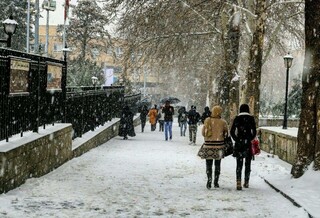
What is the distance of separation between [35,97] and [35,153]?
1430mm

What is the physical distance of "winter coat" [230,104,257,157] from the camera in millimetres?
10469

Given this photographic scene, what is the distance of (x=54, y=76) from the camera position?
1305 cm

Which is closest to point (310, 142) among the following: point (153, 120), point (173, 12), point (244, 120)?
point (244, 120)

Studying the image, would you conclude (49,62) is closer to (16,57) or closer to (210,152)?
(16,57)

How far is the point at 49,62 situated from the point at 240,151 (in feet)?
15.7

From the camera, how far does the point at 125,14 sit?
24.0 m

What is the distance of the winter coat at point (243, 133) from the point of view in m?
10.5

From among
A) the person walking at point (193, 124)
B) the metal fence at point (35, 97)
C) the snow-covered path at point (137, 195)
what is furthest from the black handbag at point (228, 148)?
the person walking at point (193, 124)

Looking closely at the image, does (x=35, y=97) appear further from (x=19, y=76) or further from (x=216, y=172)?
(x=216, y=172)

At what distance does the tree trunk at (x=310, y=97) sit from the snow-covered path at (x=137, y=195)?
1006 mm

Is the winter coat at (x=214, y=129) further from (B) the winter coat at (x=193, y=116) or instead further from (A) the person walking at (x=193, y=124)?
(B) the winter coat at (x=193, y=116)

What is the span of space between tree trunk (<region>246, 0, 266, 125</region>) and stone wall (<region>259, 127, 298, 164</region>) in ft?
3.47

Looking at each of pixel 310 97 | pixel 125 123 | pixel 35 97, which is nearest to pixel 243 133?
pixel 310 97

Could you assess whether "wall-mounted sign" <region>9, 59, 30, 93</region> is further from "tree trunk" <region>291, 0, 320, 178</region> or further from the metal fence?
"tree trunk" <region>291, 0, 320, 178</region>
